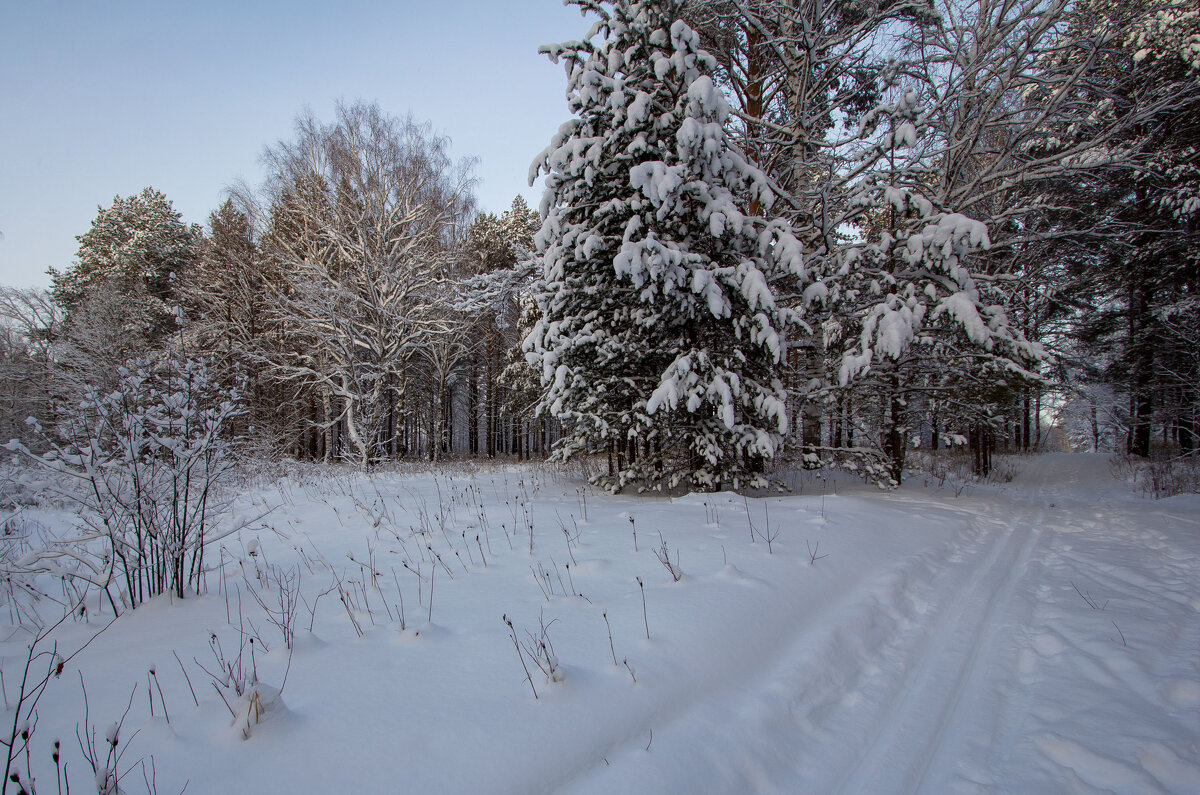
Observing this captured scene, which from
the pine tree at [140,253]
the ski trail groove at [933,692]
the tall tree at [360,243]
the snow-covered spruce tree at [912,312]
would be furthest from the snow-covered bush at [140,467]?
the pine tree at [140,253]

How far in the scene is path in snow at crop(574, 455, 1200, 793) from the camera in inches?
86.0

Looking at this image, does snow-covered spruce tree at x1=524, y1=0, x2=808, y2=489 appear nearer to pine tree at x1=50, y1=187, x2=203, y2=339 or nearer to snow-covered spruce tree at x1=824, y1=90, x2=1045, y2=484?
snow-covered spruce tree at x1=824, y1=90, x2=1045, y2=484

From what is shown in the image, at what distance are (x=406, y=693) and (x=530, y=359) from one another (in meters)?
5.41

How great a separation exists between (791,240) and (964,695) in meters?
5.75

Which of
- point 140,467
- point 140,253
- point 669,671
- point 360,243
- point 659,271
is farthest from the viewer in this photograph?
point 140,253

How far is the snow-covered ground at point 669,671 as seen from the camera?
2119 millimetres

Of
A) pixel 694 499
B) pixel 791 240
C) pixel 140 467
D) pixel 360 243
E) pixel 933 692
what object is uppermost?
pixel 360 243

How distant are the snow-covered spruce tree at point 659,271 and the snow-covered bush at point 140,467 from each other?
4095mm

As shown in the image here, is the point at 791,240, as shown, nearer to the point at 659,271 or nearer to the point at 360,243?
the point at 659,271

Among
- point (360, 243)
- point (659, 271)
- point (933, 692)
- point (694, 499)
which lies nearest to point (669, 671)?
point (933, 692)

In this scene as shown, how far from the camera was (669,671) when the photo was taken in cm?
276

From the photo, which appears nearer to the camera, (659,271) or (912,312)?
(659,271)

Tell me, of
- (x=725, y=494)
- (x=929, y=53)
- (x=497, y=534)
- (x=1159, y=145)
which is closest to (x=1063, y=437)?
(x=1159, y=145)

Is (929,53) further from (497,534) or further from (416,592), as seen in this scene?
(416,592)
